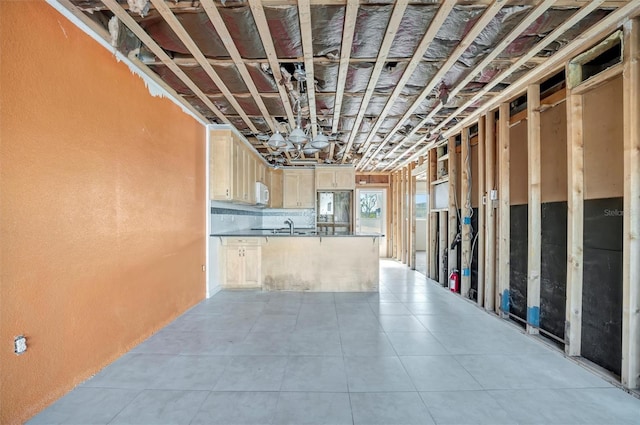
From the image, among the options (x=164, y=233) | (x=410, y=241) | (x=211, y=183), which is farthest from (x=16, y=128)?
(x=410, y=241)

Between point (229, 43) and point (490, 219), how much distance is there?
3561 mm

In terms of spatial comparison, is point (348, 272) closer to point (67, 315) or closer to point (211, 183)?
point (211, 183)

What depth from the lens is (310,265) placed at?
4.68m

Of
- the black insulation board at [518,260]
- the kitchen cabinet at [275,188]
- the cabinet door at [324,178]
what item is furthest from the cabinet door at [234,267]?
the black insulation board at [518,260]

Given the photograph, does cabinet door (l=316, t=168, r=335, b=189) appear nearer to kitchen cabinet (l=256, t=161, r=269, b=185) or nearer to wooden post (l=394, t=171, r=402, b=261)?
kitchen cabinet (l=256, t=161, r=269, b=185)

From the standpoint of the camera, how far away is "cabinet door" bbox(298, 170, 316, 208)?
765cm

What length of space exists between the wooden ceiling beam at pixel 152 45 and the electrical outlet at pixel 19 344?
7.00ft

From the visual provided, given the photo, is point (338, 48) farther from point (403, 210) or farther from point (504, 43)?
point (403, 210)

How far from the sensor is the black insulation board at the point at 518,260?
321 centimetres

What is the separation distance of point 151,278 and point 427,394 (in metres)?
2.65

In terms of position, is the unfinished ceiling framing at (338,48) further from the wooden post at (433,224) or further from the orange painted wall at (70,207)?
the wooden post at (433,224)

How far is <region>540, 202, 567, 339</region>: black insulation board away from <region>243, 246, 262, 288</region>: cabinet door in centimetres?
373

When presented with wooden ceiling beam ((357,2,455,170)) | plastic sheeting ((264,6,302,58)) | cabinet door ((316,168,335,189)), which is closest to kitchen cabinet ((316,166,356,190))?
cabinet door ((316,168,335,189))

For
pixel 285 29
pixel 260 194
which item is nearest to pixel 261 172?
pixel 260 194
